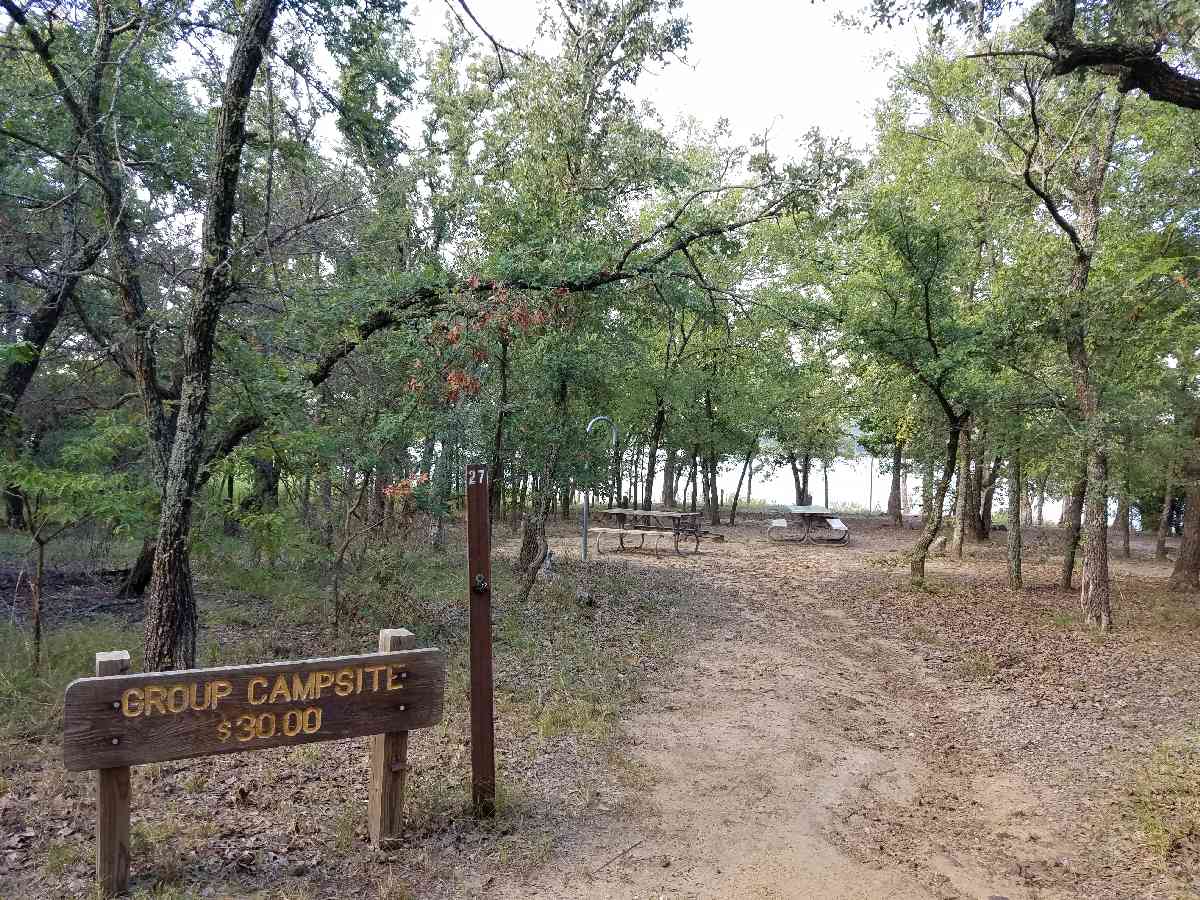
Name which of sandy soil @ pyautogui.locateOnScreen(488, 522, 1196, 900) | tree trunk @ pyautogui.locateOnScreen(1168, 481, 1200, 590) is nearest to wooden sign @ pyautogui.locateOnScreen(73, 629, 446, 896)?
sandy soil @ pyautogui.locateOnScreen(488, 522, 1196, 900)

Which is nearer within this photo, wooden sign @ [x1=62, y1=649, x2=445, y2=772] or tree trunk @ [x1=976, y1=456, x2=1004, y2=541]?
wooden sign @ [x1=62, y1=649, x2=445, y2=772]

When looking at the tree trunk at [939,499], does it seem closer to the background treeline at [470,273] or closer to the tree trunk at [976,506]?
the background treeline at [470,273]

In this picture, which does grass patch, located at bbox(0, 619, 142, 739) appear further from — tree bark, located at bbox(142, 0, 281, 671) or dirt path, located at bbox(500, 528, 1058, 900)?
dirt path, located at bbox(500, 528, 1058, 900)

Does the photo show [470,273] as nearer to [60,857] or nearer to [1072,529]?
[60,857]

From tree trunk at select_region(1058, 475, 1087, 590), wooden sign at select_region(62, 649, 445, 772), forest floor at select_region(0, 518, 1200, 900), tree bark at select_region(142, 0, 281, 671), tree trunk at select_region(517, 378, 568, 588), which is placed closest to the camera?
wooden sign at select_region(62, 649, 445, 772)

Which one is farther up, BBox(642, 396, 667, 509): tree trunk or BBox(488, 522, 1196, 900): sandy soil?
BBox(642, 396, 667, 509): tree trunk

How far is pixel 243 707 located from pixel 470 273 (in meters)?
5.44

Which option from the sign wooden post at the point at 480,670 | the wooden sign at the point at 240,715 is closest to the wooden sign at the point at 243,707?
the wooden sign at the point at 240,715

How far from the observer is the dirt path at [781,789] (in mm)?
3691

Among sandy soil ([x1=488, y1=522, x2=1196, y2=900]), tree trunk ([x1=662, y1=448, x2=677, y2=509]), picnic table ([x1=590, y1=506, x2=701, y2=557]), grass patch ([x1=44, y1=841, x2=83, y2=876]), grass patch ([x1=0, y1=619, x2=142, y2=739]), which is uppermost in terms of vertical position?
tree trunk ([x1=662, y1=448, x2=677, y2=509])

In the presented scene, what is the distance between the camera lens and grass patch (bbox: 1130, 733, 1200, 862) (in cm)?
406

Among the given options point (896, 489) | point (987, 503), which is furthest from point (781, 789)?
point (896, 489)

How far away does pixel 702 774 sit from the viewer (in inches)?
197

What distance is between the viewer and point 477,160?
1456 centimetres
